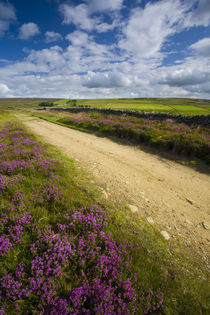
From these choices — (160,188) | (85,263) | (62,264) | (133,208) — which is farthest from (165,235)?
(62,264)

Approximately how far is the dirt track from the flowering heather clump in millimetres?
1983

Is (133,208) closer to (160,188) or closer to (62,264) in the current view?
(160,188)

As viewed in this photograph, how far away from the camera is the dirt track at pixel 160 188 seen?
4.18 meters

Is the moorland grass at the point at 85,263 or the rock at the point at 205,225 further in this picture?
the rock at the point at 205,225

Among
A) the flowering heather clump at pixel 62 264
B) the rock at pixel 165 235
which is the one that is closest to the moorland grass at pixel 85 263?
the flowering heather clump at pixel 62 264

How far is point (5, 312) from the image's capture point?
5.88ft

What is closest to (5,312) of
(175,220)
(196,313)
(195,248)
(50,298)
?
(50,298)

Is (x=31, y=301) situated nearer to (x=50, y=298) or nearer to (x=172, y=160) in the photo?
(x=50, y=298)

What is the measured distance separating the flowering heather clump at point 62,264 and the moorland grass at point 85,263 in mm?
10

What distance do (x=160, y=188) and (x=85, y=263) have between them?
15.0ft

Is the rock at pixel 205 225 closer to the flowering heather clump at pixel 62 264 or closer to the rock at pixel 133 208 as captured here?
the rock at pixel 133 208

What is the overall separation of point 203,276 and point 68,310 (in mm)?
2721

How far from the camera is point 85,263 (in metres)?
2.40

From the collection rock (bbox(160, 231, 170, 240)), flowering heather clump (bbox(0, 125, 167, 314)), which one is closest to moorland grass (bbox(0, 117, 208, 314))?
flowering heather clump (bbox(0, 125, 167, 314))
